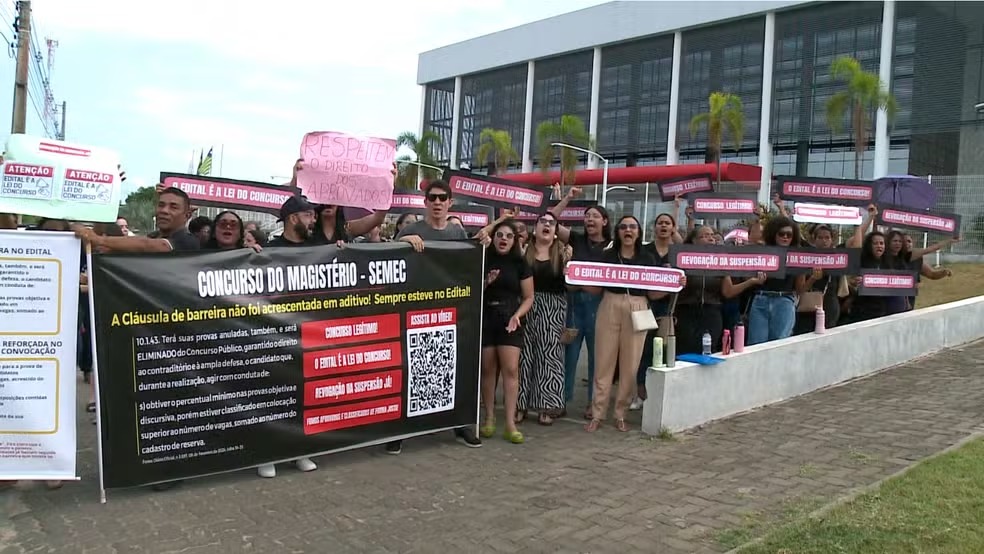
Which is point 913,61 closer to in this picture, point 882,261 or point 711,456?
point 882,261

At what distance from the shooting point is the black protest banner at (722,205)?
9.16m

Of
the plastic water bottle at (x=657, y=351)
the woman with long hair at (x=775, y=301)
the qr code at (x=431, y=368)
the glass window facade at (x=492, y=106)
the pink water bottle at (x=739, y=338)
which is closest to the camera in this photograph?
the qr code at (x=431, y=368)

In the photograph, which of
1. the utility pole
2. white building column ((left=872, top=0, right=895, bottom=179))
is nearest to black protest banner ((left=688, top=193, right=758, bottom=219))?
the utility pole

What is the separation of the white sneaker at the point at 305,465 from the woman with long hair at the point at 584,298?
8.26 feet

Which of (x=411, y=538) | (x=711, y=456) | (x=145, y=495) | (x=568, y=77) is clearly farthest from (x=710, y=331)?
(x=568, y=77)

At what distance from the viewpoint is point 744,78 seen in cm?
4531

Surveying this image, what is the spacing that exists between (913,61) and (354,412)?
41.7m

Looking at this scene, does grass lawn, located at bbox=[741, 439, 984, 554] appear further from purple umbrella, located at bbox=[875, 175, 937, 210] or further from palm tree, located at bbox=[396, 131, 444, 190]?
palm tree, located at bbox=[396, 131, 444, 190]

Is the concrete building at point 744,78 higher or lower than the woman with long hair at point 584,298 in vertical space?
higher

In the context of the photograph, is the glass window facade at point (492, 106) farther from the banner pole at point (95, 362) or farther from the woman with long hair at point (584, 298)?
the banner pole at point (95, 362)

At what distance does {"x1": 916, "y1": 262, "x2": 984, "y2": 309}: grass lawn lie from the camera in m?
17.0

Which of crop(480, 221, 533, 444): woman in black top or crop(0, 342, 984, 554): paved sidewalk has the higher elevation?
crop(480, 221, 533, 444): woman in black top

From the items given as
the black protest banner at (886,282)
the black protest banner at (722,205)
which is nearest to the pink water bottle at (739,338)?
the black protest banner at (886,282)

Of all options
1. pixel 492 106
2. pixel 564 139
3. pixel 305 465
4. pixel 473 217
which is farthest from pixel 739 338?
pixel 492 106
